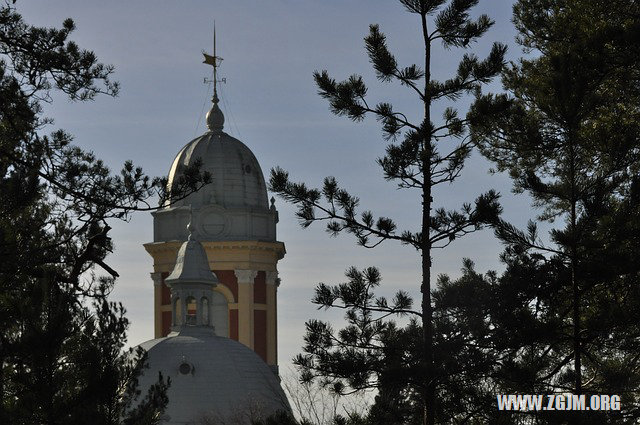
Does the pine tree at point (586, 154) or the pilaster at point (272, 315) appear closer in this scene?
the pine tree at point (586, 154)

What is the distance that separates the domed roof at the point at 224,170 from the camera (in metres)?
74.1

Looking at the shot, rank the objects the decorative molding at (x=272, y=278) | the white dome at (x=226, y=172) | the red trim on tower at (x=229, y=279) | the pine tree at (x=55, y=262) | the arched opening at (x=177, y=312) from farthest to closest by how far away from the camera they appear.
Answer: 1. the white dome at (x=226, y=172)
2. the decorative molding at (x=272, y=278)
3. the red trim on tower at (x=229, y=279)
4. the arched opening at (x=177, y=312)
5. the pine tree at (x=55, y=262)

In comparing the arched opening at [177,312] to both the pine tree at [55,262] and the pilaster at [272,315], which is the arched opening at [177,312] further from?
the pine tree at [55,262]

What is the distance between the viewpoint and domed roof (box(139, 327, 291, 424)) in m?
58.0

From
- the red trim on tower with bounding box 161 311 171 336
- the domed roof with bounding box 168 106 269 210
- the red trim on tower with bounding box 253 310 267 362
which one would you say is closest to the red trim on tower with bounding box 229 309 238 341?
the red trim on tower with bounding box 253 310 267 362

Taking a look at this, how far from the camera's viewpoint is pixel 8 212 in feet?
88.9

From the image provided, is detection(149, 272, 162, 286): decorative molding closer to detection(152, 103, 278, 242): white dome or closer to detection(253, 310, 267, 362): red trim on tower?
detection(152, 103, 278, 242): white dome

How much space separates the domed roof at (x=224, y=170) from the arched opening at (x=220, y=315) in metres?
3.95

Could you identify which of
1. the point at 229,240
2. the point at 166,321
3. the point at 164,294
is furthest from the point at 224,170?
the point at 166,321

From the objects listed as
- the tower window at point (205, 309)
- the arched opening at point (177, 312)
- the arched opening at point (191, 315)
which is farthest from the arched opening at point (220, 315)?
the tower window at point (205, 309)

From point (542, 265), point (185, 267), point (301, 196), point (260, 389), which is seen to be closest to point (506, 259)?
Result: point (542, 265)

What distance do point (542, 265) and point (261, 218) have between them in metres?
45.7

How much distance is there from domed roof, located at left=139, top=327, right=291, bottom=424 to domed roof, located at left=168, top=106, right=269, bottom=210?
1299 centimetres

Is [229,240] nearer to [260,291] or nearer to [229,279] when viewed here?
[229,279]
